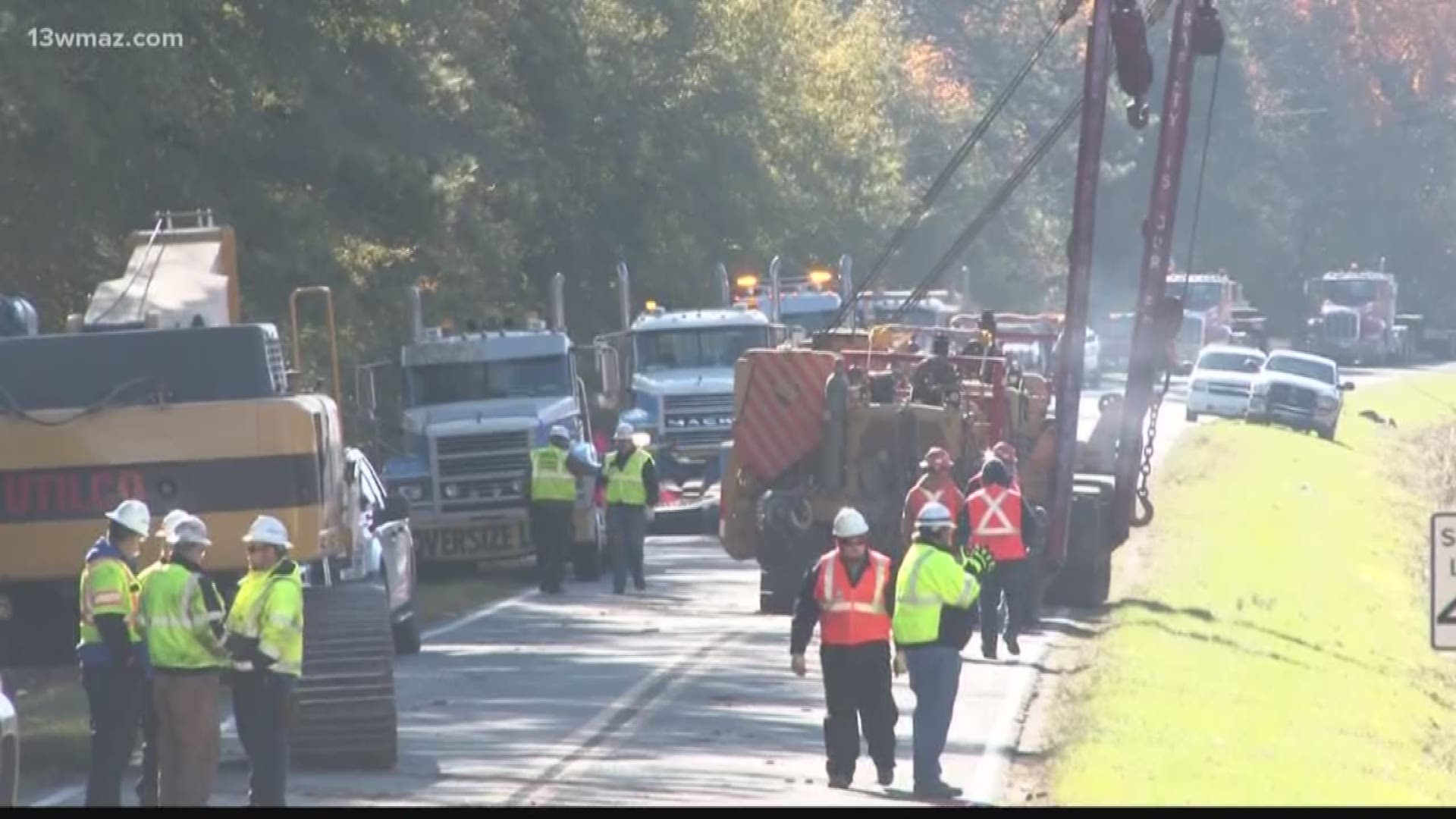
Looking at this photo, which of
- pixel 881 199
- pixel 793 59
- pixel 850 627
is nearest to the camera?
pixel 850 627

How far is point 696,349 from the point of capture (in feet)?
143

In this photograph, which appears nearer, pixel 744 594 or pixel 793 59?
pixel 744 594

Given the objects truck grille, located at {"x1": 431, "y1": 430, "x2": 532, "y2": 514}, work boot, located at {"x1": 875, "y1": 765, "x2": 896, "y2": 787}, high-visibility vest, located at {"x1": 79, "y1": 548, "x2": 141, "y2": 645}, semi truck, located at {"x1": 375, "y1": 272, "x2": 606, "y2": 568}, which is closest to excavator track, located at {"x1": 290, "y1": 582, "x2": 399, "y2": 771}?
high-visibility vest, located at {"x1": 79, "y1": 548, "x2": 141, "y2": 645}

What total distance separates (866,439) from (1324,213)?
78671 millimetres

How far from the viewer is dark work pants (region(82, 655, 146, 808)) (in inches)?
651

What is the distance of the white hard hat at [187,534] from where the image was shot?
52.5 ft

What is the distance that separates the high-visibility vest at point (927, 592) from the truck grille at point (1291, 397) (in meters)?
48.1

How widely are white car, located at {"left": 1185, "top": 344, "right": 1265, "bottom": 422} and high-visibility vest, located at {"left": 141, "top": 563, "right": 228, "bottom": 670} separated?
5315cm

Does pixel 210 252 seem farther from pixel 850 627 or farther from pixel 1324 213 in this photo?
pixel 1324 213

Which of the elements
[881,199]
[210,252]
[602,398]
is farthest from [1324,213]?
[210,252]

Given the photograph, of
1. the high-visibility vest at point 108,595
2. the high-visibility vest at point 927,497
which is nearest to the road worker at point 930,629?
the high-visibility vest at point 108,595

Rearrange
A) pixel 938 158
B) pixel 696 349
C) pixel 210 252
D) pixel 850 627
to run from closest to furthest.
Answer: pixel 850 627, pixel 210 252, pixel 696 349, pixel 938 158

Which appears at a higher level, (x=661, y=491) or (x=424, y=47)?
(x=424, y=47)

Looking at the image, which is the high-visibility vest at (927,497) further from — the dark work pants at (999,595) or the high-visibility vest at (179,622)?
the high-visibility vest at (179,622)
